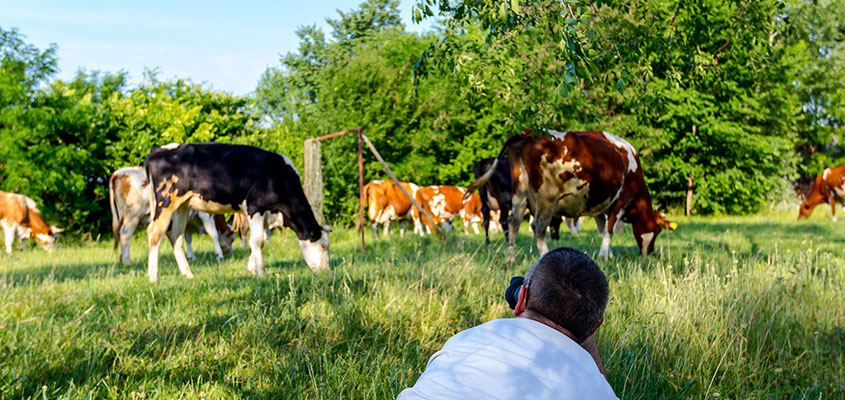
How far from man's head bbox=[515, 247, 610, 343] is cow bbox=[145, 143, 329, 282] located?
6.11 m

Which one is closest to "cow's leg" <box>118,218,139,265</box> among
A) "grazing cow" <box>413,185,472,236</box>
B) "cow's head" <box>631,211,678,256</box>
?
"cow's head" <box>631,211,678,256</box>

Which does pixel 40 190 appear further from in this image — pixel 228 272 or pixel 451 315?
pixel 451 315

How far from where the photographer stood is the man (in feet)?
5.54

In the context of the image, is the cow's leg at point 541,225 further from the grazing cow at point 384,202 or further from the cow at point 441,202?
the cow at point 441,202

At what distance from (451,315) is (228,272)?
170 inches

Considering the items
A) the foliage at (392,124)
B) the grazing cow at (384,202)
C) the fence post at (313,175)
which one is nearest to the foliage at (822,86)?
the foliage at (392,124)

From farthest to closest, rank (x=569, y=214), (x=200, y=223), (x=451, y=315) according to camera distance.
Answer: (x=200, y=223)
(x=569, y=214)
(x=451, y=315)

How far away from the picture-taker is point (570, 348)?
1806 mm

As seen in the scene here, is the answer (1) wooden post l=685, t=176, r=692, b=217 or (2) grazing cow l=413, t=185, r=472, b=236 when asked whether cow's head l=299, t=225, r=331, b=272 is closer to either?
(2) grazing cow l=413, t=185, r=472, b=236

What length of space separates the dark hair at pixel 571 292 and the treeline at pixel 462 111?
4.80 feet

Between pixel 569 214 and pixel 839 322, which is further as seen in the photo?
pixel 569 214

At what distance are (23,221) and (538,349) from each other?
15238 mm

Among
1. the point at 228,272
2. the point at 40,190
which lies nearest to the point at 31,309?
the point at 228,272

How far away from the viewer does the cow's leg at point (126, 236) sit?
1042cm
